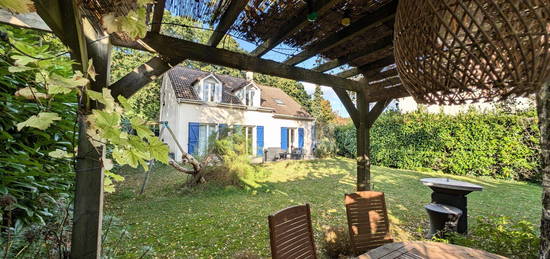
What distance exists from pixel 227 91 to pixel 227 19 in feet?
35.4

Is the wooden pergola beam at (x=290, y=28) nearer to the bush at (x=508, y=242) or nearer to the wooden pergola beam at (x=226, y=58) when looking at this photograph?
the wooden pergola beam at (x=226, y=58)

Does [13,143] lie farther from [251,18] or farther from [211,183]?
[211,183]

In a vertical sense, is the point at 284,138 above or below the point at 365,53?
below

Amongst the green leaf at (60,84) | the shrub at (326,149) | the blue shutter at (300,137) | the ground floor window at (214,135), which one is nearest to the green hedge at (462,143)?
the shrub at (326,149)

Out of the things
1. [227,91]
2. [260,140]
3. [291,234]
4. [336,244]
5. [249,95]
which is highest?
[227,91]

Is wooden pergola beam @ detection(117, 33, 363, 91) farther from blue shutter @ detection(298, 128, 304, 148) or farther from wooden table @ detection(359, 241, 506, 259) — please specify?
blue shutter @ detection(298, 128, 304, 148)

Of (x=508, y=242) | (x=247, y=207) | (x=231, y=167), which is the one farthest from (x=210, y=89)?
(x=508, y=242)

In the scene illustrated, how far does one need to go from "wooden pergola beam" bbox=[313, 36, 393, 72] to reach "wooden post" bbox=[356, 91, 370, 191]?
2.97 feet

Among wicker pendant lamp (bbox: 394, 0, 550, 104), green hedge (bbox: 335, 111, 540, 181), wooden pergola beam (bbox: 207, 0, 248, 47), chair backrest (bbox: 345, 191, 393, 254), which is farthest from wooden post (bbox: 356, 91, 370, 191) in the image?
green hedge (bbox: 335, 111, 540, 181)

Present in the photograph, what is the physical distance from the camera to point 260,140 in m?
12.4

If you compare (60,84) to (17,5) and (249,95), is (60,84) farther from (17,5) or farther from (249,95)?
(249,95)

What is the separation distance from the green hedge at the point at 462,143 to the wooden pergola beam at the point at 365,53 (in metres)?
7.85

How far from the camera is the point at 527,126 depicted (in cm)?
715

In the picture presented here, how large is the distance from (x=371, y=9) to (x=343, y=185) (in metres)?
5.93
